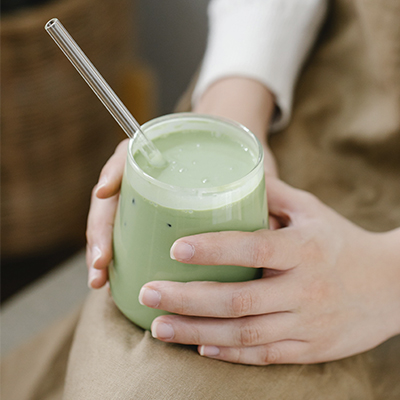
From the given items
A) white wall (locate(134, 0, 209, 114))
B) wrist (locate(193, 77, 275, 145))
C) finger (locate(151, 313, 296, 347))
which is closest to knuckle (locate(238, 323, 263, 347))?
finger (locate(151, 313, 296, 347))

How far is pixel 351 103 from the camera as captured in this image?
74 centimetres

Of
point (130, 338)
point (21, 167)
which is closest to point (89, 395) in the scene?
point (130, 338)

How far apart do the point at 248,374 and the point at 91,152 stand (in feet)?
3.21

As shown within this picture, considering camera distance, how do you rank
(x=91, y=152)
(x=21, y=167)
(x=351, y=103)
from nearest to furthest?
(x=351, y=103)
(x=21, y=167)
(x=91, y=152)

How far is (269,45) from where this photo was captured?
769 millimetres

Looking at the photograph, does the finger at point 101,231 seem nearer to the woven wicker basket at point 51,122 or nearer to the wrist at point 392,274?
the wrist at point 392,274

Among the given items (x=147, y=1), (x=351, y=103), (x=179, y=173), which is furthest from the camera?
(x=147, y=1)

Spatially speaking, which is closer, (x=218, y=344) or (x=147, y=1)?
(x=218, y=344)

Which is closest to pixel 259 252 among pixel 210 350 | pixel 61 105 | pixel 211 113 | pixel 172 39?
pixel 210 350

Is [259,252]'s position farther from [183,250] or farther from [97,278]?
[97,278]

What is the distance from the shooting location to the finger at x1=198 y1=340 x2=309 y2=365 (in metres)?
0.50

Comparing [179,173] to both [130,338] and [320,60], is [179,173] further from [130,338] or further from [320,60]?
[320,60]

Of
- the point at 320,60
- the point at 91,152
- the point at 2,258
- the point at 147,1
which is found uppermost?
the point at 320,60

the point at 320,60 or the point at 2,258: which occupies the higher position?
the point at 320,60
